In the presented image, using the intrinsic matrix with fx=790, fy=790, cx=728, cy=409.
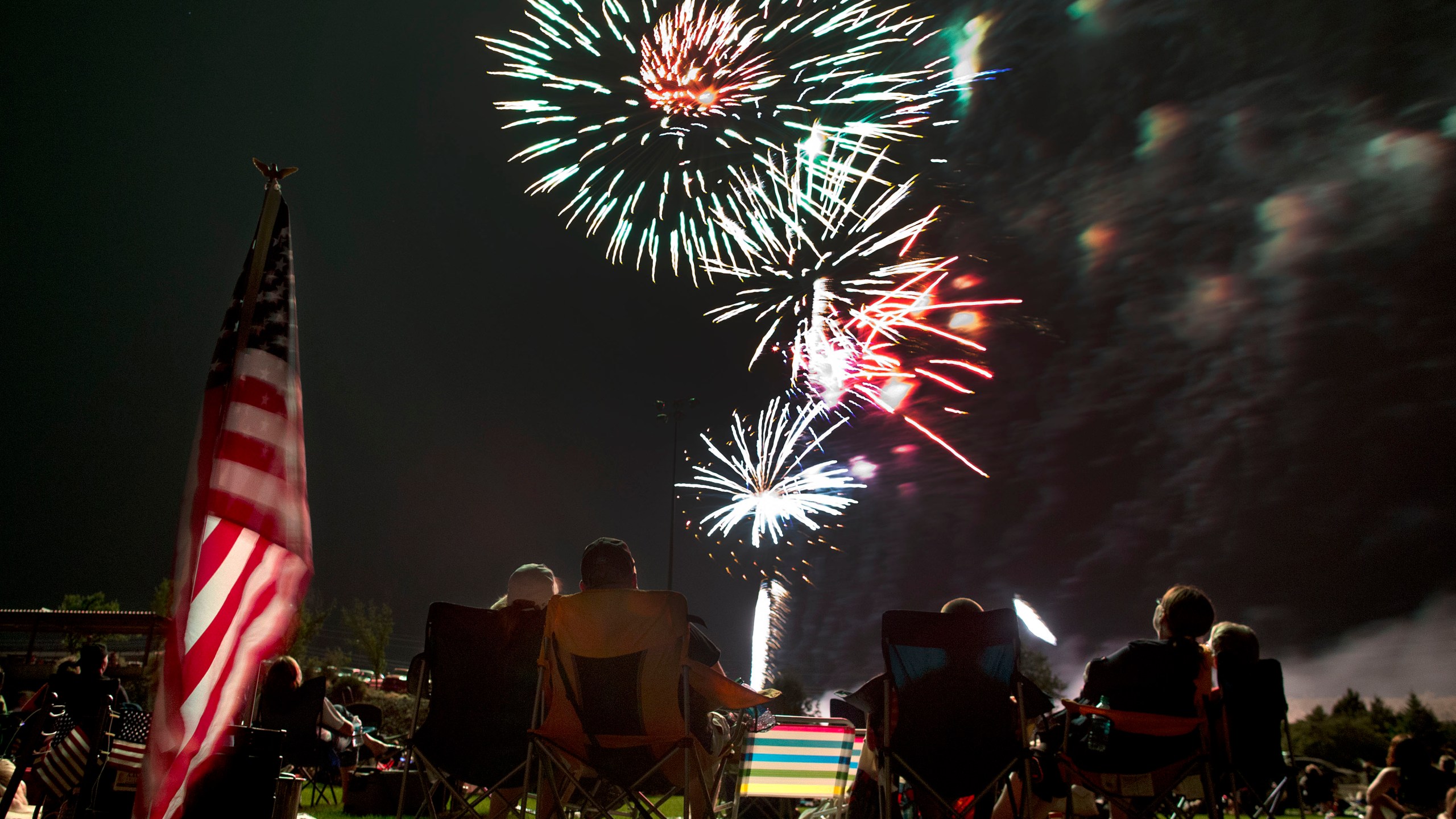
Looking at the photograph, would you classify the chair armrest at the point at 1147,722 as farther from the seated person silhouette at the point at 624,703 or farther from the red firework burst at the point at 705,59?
the red firework burst at the point at 705,59

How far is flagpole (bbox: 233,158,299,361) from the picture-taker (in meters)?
2.71

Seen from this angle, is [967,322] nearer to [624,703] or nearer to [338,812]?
[338,812]

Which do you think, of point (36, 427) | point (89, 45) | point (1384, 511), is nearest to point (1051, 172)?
point (1384, 511)

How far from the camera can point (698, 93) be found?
36.2 feet

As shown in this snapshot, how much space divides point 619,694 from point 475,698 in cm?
60

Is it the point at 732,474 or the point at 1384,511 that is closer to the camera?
the point at 1384,511

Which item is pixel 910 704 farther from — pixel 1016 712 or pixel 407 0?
pixel 407 0

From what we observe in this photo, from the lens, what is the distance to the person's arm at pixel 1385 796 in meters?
4.89

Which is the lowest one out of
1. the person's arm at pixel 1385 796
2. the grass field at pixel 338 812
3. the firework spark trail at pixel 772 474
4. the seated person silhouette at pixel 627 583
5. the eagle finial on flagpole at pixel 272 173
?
the grass field at pixel 338 812

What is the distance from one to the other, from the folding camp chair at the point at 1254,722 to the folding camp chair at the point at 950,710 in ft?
2.64

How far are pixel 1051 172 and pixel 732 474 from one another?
33.4 feet

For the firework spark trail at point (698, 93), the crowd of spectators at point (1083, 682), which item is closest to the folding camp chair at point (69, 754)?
the crowd of spectators at point (1083, 682)

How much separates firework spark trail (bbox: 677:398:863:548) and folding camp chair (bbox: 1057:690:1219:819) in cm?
1009

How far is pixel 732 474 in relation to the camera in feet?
46.0
